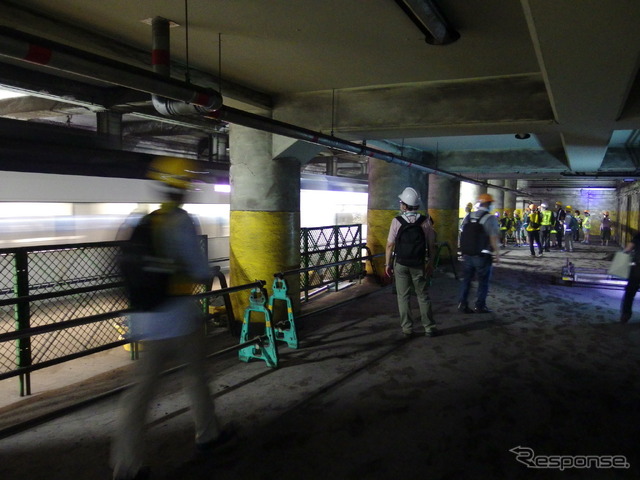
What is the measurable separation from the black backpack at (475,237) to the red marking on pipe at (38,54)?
6004 mm

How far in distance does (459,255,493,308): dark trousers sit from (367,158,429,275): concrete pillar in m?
3.54

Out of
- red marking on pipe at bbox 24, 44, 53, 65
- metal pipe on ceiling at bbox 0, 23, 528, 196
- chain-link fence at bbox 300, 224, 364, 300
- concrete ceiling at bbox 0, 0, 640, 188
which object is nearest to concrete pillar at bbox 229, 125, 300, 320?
concrete ceiling at bbox 0, 0, 640, 188

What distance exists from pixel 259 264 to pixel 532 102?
14.6ft

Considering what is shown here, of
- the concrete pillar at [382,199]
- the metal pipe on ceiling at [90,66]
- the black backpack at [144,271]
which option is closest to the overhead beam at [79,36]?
the metal pipe on ceiling at [90,66]

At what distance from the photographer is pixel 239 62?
517 cm

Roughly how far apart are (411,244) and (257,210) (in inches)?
96.6

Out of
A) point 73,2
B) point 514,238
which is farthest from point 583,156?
point 514,238

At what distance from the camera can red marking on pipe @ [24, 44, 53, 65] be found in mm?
2488

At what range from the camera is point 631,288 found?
21.0 feet

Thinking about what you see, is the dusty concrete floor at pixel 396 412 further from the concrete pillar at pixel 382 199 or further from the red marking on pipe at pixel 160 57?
the concrete pillar at pixel 382 199

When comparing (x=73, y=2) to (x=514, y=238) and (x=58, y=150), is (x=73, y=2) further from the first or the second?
(x=514, y=238)

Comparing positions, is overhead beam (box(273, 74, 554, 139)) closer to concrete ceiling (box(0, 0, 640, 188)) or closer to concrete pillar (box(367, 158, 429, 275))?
concrete ceiling (box(0, 0, 640, 188))

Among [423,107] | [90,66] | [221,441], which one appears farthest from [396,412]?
[423,107]

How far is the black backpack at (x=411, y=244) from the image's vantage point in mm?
5570
